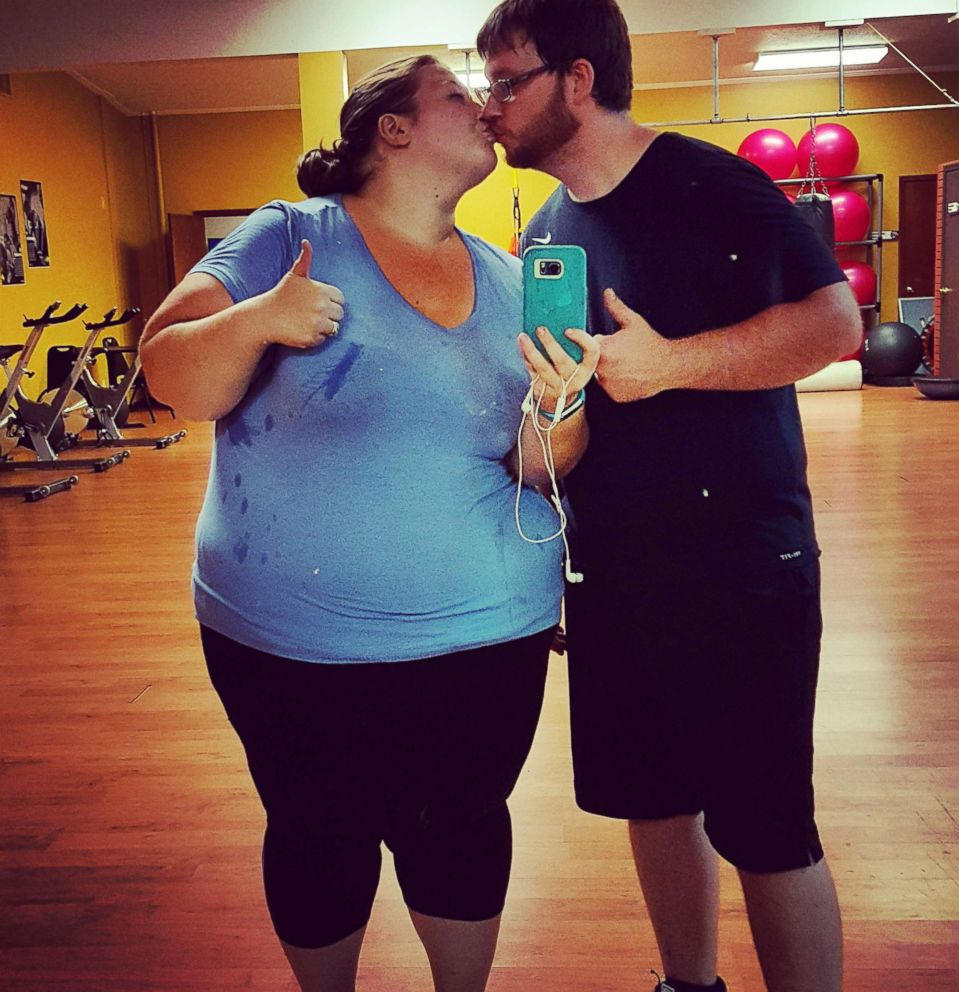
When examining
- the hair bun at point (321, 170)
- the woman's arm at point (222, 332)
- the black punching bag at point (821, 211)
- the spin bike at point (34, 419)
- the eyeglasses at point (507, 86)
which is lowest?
the spin bike at point (34, 419)

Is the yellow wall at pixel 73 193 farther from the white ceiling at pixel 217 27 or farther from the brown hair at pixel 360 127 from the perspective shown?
the brown hair at pixel 360 127

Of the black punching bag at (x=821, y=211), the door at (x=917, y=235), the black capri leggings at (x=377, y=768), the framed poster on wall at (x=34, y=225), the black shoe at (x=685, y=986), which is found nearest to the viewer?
the black capri leggings at (x=377, y=768)

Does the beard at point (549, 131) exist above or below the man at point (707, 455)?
above

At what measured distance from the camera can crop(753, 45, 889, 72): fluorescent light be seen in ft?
34.1

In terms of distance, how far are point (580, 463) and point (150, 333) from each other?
1.74 feet

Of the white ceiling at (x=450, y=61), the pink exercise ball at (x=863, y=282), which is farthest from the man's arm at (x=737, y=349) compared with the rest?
the pink exercise ball at (x=863, y=282)

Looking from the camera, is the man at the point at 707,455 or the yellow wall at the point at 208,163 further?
the yellow wall at the point at 208,163

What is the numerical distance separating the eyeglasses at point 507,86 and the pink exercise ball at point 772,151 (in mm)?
9664

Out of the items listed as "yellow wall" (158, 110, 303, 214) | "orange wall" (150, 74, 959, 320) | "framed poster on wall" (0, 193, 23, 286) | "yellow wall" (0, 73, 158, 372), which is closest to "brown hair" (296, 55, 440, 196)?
"yellow wall" (0, 73, 158, 372)

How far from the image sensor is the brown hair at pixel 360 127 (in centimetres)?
122

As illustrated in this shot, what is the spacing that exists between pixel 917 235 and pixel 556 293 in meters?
12.1

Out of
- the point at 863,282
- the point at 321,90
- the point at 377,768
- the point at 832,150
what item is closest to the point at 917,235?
the point at 863,282

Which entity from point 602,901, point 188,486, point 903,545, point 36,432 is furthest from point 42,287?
point 602,901

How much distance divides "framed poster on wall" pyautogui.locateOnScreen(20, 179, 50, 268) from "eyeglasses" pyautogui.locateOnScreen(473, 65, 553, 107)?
917 cm
